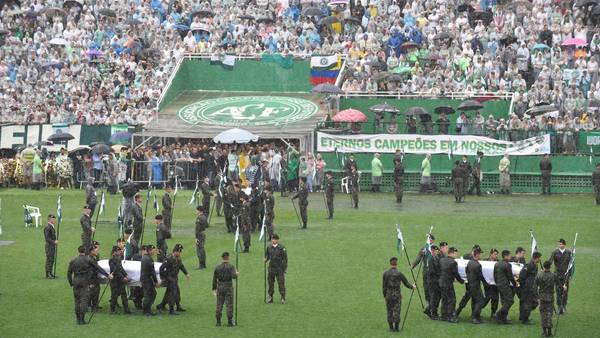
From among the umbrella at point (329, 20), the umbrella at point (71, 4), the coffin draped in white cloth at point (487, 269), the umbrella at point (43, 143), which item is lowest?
the coffin draped in white cloth at point (487, 269)

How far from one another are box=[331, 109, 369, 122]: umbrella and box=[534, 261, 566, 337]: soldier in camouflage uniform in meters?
24.3

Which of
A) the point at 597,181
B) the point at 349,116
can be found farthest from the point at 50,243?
the point at 597,181

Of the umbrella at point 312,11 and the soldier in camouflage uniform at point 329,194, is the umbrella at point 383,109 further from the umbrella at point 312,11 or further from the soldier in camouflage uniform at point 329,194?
the soldier in camouflage uniform at point 329,194

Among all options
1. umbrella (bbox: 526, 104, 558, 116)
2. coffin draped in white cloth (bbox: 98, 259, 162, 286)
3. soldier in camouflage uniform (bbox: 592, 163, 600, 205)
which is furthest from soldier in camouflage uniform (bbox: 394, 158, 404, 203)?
coffin draped in white cloth (bbox: 98, 259, 162, 286)

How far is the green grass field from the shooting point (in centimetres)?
2527

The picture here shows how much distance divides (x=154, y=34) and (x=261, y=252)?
26.5 m

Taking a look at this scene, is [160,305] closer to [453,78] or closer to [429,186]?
[429,186]

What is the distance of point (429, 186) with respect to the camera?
46594 millimetres

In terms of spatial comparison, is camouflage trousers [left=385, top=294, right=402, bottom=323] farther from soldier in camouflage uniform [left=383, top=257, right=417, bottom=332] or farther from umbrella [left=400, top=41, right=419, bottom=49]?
umbrella [left=400, top=41, right=419, bottom=49]

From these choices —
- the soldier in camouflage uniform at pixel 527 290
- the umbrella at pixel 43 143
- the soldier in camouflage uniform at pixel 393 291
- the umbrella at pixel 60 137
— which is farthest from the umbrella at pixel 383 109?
the soldier in camouflage uniform at pixel 393 291

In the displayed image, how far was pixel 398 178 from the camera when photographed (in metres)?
42.8

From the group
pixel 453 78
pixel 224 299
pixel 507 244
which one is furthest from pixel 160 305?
pixel 453 78

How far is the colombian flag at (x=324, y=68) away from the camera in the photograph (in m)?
53.3

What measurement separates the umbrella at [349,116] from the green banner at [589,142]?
27.6 ft
